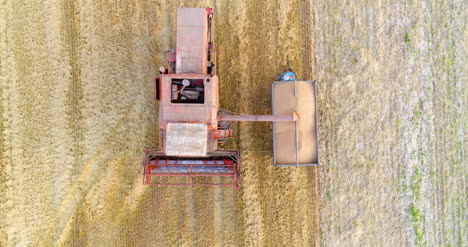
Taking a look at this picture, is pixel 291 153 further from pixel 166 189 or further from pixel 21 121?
pixel 21 121

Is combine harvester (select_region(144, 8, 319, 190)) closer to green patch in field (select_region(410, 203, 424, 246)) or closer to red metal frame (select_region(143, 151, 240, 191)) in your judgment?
red metal frame (select_region(143, 151, 240, 191))

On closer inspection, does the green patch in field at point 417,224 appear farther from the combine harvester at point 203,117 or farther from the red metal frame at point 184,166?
the red metal frame at point 184,166

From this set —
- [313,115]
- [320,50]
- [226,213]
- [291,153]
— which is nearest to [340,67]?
[320,50]

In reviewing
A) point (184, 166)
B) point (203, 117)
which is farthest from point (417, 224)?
point (203, 117)

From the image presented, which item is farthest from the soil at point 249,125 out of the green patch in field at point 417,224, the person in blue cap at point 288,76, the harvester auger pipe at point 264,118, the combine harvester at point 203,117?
the harvester auger pipe at point 264,118

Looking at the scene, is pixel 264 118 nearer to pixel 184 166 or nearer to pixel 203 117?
pixel 203 117

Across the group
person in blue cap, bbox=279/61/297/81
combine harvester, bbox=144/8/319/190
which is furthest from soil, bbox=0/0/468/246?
combine harvester, bbox=144/8/319/190
